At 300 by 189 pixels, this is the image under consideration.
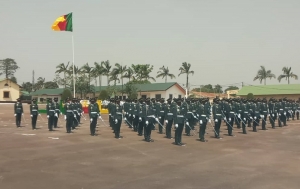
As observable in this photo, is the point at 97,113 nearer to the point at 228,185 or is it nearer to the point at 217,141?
the point at 217,141

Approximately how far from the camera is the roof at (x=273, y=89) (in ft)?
183

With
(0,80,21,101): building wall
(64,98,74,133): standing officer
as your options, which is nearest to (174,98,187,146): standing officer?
(64,98,74,133): standing officer

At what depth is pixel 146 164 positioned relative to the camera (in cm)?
984

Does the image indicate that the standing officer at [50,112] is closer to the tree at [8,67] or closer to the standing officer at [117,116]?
the standing officer at [117,116]

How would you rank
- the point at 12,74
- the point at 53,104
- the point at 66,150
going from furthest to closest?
the point at 12,74
the point at 53,104
the point at 66,150

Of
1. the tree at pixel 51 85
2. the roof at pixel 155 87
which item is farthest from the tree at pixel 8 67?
the roof at pixel 155 87

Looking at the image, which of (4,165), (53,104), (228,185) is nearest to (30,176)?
(4,165)

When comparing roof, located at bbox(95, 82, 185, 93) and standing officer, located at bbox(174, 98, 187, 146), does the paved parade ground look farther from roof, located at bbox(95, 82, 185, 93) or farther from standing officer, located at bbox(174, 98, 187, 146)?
roof, located at bbox(95, 82, 185, 93)

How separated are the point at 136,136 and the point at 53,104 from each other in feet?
17.6

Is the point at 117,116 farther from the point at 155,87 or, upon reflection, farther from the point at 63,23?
the point at 155,87

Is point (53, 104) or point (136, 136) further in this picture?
point (53, 104)

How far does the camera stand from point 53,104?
18859 millimetres

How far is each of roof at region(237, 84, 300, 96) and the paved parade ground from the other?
43.7m

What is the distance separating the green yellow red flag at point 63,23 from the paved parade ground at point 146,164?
23.7 m
